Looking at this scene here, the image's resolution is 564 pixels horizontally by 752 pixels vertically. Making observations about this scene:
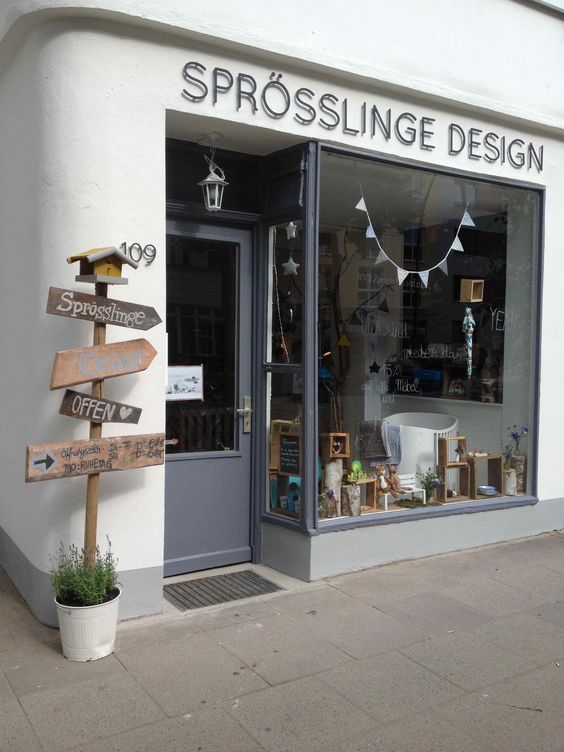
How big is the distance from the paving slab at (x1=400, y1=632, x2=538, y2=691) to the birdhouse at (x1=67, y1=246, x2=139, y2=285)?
265 centimetres

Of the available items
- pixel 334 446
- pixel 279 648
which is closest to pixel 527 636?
pixel 279 648

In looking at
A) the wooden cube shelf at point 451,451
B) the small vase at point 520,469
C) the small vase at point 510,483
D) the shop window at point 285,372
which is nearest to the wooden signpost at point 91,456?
the shop window at point 285,372

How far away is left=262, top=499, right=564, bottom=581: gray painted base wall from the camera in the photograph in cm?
523

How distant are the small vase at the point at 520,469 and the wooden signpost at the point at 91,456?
3573 mm

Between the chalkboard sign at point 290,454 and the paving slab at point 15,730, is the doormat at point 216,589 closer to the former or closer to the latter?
the chalkboard sign at point 290,454

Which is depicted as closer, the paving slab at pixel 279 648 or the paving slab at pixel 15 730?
the paving slab at pixel 15 730

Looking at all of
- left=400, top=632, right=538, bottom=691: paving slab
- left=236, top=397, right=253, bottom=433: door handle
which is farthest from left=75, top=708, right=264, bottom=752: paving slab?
left=236, top=397, right=253, bottom=433: door handle

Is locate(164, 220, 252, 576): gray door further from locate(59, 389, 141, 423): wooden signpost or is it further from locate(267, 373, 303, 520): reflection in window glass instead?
locate(59, 389, 141, 423): wooden signpost

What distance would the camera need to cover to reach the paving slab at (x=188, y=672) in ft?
11.7

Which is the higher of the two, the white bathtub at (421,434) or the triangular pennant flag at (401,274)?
the triangular pennant flag at (401,274)

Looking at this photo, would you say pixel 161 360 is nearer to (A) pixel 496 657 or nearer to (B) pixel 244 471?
(B) pixel 244 471

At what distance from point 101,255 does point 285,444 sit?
2.16 m

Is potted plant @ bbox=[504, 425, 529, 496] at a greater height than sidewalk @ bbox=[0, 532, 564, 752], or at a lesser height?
greater

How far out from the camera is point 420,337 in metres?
6.45
